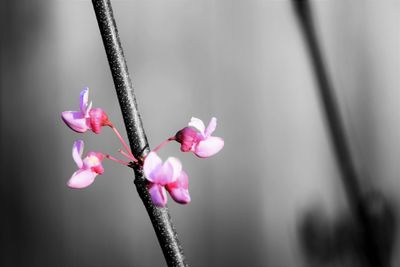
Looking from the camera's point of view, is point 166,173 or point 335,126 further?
point 335,126

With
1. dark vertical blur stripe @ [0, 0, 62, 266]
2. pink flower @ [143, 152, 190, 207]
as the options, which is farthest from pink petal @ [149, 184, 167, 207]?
dark vertical blur stripe @ [0, 0, 62, 266]

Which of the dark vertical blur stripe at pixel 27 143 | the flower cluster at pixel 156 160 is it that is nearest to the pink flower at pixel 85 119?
the flower cluster at pixel 156 160

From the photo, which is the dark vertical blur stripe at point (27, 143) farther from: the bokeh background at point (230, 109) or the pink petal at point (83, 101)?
the pink petal at point (83, 101)

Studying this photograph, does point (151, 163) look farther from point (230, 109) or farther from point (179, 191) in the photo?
point (230, 109)

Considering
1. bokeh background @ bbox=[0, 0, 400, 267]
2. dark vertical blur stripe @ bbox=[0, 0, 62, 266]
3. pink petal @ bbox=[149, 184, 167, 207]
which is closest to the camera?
pink petal @ bbox=[149, 184, 167, 207]

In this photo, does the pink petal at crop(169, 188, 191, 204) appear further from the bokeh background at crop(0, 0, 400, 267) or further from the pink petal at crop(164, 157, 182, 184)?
the bokeh background at crop(0, 0, 400, 267)


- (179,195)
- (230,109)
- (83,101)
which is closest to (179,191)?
(179,195)

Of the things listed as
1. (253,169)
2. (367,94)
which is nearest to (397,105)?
(367,94)

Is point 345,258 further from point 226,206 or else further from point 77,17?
point 77,17
